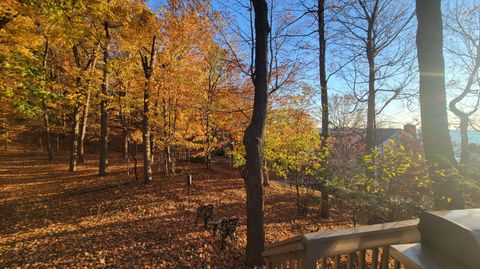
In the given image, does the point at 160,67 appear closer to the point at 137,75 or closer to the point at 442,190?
the point at 137,75

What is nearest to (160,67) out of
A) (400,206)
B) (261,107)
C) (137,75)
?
(137,75)

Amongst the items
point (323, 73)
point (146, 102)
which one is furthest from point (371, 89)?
point (146, 102)

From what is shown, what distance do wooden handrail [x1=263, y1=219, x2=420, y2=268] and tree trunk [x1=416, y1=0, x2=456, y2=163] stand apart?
3.09 metres

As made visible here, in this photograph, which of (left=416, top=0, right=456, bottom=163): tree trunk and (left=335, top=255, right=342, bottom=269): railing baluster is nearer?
(left=335, top=255, right=342, bottom=269): railing baluster

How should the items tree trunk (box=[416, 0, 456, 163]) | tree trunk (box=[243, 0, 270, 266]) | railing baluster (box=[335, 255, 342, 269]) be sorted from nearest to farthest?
railing baluster (box=[335, 255, 342, 269]) < tree trunk (box=[416, 0, 456, 163]) < tree trunk (box=[243, 0, 270, 266])

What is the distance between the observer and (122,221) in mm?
6523

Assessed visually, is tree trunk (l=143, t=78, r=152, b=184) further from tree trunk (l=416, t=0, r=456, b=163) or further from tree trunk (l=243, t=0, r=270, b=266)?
tree trunk (l=416, t=0, r=456, b=163)

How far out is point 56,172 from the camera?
12.6 m

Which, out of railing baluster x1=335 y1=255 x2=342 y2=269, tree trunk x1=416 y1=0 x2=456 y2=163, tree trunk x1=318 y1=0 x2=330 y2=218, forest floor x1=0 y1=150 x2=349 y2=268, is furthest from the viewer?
tree trunk x1=318 y1=0 x2=330 y2=218

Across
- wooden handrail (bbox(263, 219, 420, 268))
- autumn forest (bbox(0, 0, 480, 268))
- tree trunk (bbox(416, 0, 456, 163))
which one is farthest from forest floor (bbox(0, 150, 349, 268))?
tree trunk (bbox(416, 0, 456, 163))

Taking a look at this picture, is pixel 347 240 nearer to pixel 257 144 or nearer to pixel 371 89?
pixel 257 144

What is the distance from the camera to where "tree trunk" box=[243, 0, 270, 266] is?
4.45 m

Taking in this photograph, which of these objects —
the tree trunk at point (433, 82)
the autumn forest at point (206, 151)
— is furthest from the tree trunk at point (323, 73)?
the tree trunk at point (433, 82)

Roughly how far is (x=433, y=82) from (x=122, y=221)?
8259mm
